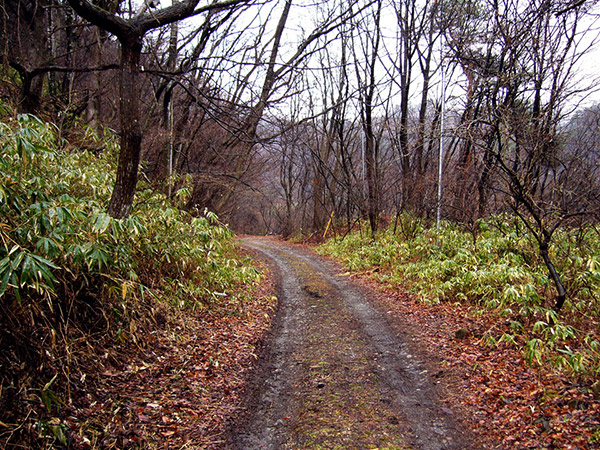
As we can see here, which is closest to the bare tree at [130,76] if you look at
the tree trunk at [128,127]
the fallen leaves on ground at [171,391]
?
the tree trunk at [128,127]

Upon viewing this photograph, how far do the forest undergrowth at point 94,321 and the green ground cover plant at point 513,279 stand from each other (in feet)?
11.6

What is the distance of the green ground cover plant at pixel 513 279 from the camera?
416 cm

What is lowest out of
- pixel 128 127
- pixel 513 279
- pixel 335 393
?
pixel 335 393

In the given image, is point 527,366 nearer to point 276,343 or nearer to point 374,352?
point 374,352

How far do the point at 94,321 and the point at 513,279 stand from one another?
20.2ft

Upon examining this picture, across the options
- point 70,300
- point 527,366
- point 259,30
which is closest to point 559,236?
point 527,366

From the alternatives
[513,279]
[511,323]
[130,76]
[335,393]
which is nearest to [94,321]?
[335,393]

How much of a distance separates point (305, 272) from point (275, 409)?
7262 mm

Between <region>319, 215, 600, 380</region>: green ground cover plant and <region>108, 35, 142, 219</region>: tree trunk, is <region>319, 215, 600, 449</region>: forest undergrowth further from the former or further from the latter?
<region>108, 35, 142, 219</region>: tree trunk

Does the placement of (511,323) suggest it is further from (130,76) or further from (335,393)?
(130,76)

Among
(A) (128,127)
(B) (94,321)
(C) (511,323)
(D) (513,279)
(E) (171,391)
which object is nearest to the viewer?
(E) (171,391)

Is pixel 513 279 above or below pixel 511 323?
above

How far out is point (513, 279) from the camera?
5.93m

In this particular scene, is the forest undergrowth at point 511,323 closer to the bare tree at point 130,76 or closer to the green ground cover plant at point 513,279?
the green ground cover plant at point 513,279
